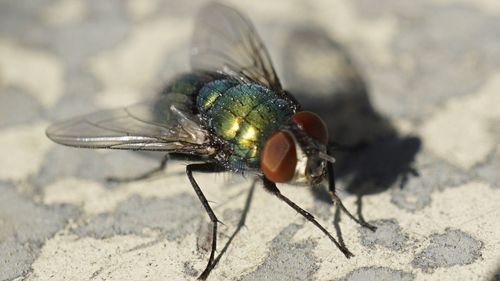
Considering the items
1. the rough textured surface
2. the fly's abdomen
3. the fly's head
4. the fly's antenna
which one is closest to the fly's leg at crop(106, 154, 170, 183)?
the rough textured surface

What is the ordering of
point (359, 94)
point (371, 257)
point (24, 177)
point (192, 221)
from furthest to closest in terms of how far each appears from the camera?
→ point (359, 94), point (24, 177), point (192, 221), point (371, 257)

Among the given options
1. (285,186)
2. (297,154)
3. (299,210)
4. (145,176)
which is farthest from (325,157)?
(145,176)

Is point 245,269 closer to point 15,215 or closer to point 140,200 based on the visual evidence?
point 140,200

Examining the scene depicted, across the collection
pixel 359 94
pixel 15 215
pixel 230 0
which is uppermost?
pixel 230 0

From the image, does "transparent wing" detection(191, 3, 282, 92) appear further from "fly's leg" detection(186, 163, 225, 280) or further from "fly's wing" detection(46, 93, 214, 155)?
"fly's leg" detection(186, 163, 225, 280)

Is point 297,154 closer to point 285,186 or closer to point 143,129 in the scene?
point 285,186

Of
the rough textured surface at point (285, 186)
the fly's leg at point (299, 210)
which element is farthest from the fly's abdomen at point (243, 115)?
the rough textured surface at point (285, 186)

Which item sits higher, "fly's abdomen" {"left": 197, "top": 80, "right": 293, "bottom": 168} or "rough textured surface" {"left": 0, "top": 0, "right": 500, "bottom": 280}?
"fly's abdomen" {"left": 197, "top": 80, "right": 293, "bottom": 168}

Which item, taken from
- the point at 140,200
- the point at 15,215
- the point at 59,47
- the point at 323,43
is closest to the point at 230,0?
the point at 323,43
